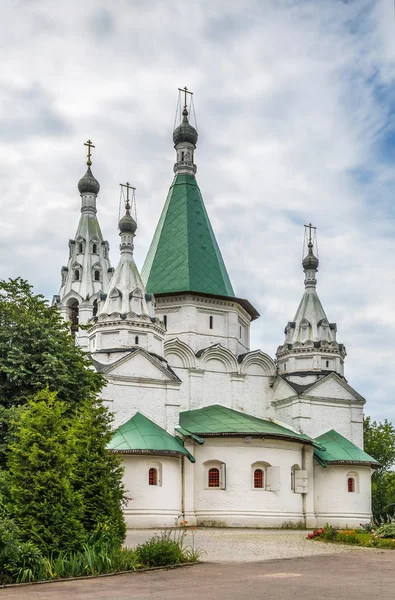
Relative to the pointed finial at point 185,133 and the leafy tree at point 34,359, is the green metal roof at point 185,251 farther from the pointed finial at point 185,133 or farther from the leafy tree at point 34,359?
the leafy tree at point 34,359

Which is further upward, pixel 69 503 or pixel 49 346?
pixel 49 346

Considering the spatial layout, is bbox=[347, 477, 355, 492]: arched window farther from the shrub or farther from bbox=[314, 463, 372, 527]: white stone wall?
the shrub

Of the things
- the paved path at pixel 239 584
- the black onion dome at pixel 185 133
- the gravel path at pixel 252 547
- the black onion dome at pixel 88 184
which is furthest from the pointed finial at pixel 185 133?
the paved path at pixel 239 584

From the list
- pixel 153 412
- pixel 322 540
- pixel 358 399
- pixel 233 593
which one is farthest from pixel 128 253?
pixel 233 593

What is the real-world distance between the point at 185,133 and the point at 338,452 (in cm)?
1745

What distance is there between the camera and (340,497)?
31.6 metres

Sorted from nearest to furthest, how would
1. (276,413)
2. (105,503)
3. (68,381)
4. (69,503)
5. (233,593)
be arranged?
(233,593) → (69,503) → (105,503) → (68,381) → (276,413)

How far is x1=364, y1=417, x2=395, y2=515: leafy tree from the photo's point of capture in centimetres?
4559

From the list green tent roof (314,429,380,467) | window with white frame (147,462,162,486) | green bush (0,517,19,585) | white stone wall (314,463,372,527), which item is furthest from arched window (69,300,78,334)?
green bush (0,517,19,585)

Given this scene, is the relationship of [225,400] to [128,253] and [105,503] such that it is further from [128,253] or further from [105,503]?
[105,503]

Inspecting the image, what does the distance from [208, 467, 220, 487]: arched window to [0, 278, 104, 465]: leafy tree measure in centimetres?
854

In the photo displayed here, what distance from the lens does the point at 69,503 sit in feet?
47.9

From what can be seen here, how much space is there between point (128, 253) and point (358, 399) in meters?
12.0

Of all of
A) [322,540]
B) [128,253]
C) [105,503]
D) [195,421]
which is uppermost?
[128,253]
